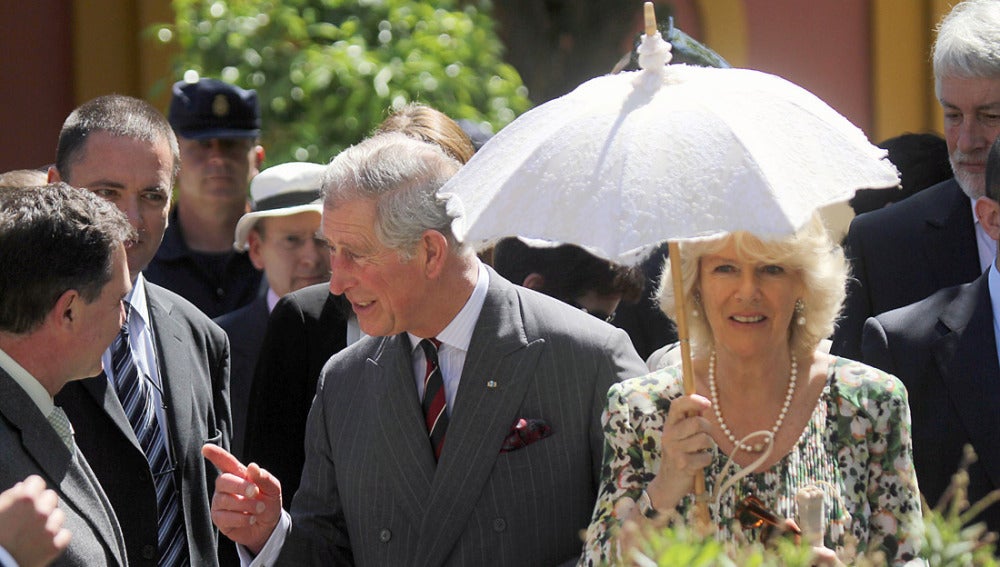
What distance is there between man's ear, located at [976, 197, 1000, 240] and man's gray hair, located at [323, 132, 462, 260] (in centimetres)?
135

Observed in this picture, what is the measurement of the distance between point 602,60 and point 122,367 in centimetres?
716

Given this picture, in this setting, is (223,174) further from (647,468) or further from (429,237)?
(647,468)

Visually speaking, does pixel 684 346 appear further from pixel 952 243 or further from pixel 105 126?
pixel 105 126

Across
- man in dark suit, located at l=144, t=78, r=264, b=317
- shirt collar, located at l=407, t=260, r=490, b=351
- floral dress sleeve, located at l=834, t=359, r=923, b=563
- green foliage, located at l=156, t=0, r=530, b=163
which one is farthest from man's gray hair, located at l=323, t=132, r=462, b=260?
green foliage, located at l=156, t=0, r=530, b=163

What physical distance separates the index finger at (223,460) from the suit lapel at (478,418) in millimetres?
457

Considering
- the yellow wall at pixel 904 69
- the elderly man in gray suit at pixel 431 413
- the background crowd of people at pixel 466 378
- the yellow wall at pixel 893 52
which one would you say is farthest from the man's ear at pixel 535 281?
the yellow wall at pixel 904 69

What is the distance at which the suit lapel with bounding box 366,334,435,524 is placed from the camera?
143 inches

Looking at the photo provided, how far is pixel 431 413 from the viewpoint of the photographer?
3.73 meters

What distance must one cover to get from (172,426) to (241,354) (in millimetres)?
1246

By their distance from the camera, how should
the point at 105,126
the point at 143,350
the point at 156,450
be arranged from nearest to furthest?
the point at 156,450 → the point at 143,350 → the point at 105,126

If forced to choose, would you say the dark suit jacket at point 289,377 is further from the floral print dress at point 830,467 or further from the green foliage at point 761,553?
the green foliage at point 761,553

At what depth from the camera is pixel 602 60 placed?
10.7m

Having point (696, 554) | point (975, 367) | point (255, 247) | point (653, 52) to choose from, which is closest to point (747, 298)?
point (653, 52)

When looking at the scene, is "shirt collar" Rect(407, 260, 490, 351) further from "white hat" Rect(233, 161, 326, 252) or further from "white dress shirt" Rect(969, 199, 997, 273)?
"white hat" Rect(233, 161, 326, 252)
